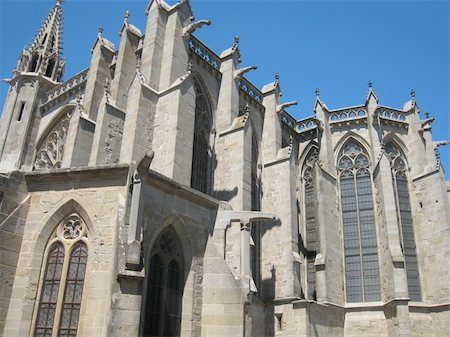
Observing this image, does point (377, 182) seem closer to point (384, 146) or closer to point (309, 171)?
point (384, 146)

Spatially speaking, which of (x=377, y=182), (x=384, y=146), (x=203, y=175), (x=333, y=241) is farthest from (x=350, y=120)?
(x=203, y=175)

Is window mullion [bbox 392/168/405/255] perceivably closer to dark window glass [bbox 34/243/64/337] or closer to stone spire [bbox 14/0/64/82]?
dark window glass [bbox 34/243/64/337]

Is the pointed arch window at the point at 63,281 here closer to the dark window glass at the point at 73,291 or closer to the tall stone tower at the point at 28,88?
the dark window glass at the point at 73,291

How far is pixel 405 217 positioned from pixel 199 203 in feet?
46.6

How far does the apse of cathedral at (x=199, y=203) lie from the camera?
7254 mm

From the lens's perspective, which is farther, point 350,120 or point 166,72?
point 350,120

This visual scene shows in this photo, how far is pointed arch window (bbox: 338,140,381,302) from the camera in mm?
18438

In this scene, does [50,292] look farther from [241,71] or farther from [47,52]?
[47,52]

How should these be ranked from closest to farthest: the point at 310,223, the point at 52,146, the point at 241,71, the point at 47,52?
the point at 241,71
the point at 52,146
the point at 310,223
the point at 47,52

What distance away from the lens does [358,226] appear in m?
19.7

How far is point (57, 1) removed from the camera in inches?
1072

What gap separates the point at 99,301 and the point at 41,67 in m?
19.5

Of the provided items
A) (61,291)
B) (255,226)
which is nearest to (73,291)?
(61,291)

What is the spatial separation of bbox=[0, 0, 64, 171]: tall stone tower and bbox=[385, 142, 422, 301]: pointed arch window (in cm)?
1743
